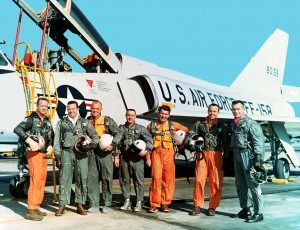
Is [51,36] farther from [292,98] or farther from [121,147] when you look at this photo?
[292,98]

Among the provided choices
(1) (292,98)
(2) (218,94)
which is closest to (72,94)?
(2) (218,94)

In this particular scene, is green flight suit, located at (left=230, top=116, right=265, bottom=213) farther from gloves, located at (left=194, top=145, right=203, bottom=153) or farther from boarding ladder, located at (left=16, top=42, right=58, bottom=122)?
boarding ladder, located at (left=16, top=42, right=58, bottom=122)

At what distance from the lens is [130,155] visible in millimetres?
5816

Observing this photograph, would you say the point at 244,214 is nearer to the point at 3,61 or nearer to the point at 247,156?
the point at 247,156

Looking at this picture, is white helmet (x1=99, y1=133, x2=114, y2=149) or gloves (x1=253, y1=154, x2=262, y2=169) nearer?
gloves (x1=253, y1=154, x2=262, y2=169)

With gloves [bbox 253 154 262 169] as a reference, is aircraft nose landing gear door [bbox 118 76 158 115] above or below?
above

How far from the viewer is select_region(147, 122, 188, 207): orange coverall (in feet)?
18.4

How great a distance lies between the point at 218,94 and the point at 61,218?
9213 mm

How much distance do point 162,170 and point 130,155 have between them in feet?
1.85

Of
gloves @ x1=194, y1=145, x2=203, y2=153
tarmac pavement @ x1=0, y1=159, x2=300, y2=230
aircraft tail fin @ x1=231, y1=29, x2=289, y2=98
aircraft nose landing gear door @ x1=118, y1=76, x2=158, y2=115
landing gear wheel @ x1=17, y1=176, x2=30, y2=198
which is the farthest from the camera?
aircraft tail fin @ x1=231, y1=29, x2=289, y2=98

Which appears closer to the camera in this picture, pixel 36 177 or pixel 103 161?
pixel 36 177

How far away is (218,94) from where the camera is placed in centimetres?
1320

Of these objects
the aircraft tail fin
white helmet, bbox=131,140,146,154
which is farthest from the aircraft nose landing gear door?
the aircraft tail fin

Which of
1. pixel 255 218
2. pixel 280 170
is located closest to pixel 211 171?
pixel 255 218
